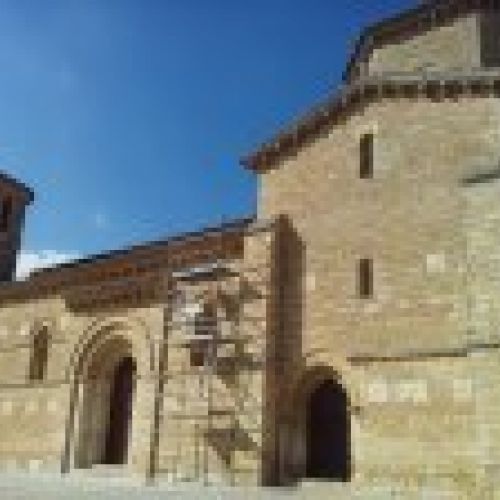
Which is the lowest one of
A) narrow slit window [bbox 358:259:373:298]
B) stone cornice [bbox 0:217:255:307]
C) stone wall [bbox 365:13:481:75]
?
narrow slit window [bbox 358:259:373:298]

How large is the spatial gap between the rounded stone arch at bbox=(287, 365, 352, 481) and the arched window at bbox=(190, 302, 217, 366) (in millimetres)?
2107

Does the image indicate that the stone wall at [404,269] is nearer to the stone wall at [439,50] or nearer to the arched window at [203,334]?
the arched window at [203,334]

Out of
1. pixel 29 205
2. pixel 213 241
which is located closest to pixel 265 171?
pixel 213 241

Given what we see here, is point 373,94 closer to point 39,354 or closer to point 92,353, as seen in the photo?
point 92,353

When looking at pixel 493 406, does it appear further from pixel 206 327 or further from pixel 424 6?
pixel 424 6

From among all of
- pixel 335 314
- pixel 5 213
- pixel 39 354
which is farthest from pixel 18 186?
pixel 335 314

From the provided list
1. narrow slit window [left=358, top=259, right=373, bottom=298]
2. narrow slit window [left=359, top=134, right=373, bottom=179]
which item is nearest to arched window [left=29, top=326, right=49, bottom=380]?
narrow slit window [left=358, top=259, right=373, bottom=298]

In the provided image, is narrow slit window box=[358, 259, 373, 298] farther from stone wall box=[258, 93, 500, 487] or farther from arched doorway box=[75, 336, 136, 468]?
arched doorway box=[75, 336, 136, 468]

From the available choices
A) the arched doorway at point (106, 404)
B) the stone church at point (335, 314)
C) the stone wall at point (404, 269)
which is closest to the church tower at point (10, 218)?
the stone church at point (335, 314)

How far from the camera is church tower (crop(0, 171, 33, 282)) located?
26016 millimetres

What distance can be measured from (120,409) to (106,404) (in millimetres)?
365

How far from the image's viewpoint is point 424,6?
17.0 m

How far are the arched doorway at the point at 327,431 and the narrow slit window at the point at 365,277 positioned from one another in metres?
1.87

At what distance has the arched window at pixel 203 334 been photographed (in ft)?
50.7
